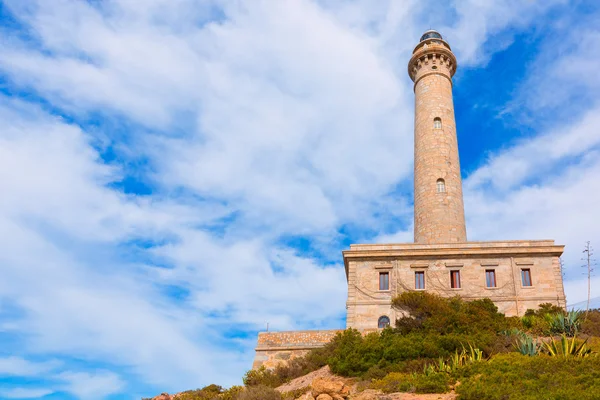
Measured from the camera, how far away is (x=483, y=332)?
22.2 meters

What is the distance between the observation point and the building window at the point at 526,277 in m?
27.7

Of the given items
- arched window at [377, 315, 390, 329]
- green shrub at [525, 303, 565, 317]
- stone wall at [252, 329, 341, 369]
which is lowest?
stone wall at [252, 329, 341, 369]

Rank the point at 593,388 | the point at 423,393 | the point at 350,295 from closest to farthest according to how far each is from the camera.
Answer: the point at 593,388 → the point at 423,393 → the point at 350,295

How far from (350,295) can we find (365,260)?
208 cm

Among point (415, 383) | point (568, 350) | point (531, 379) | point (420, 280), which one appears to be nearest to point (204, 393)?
point (415, 383)

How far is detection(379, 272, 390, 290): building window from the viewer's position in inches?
1124

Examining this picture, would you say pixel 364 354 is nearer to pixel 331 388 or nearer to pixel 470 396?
pixel 331 388

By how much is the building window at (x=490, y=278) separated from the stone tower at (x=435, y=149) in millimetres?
2457

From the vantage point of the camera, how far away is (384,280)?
2875 centimetres

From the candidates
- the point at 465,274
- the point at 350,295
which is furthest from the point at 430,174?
the point at 350,295

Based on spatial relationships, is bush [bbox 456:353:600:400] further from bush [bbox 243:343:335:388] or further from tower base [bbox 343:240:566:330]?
tower base [bbox 343:240:566:330]

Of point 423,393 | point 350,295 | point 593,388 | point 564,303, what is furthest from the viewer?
point 350,295

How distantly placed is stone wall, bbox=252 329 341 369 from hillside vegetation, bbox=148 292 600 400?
2.04 meters

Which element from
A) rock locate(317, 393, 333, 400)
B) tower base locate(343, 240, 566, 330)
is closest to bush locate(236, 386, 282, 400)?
rock locate(317, 393, 333, 400)
